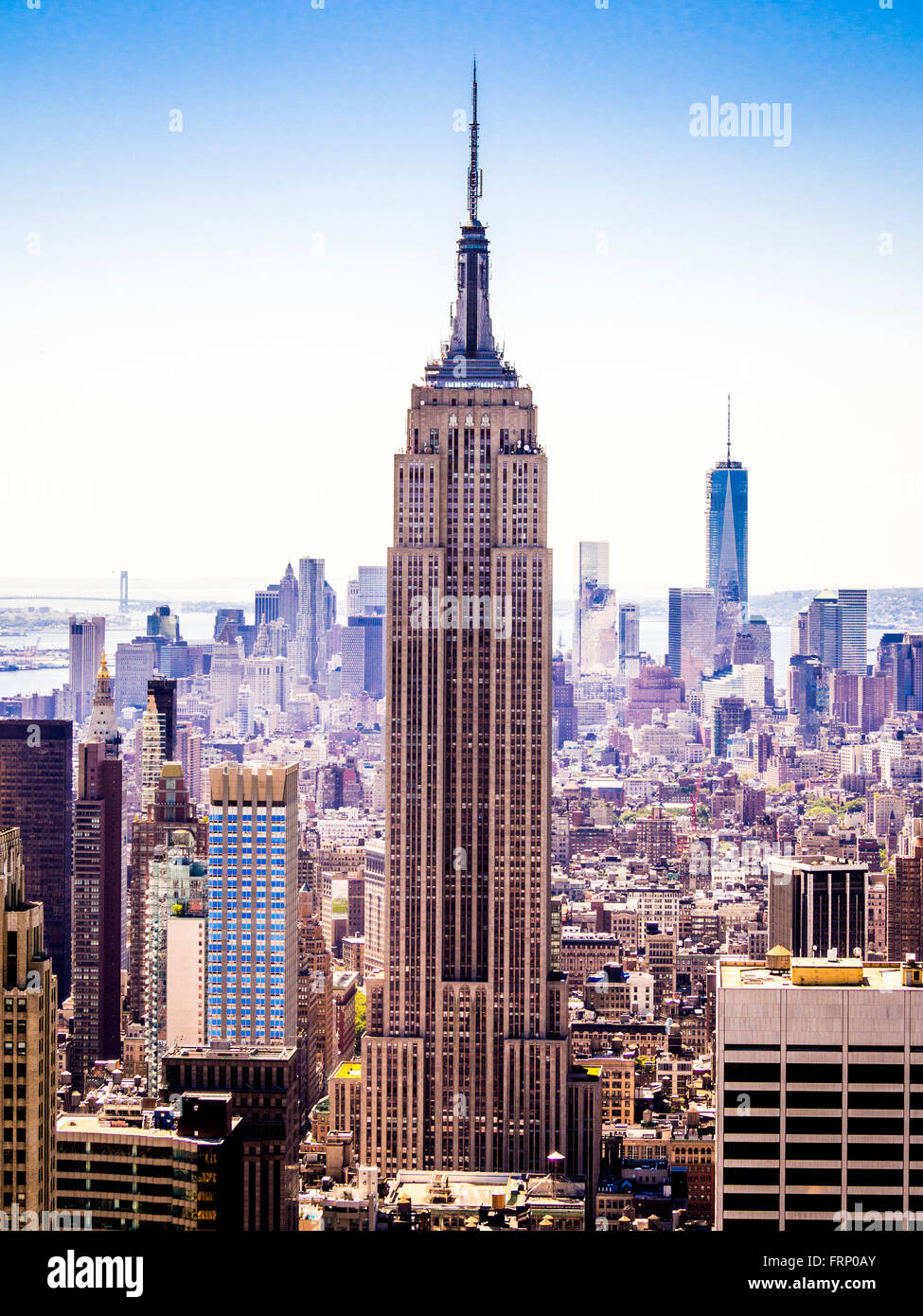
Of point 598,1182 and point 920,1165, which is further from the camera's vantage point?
point 598,1182

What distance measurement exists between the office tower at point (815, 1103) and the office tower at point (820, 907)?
23.8 ft

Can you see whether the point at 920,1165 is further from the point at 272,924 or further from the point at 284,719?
the point at 284,719

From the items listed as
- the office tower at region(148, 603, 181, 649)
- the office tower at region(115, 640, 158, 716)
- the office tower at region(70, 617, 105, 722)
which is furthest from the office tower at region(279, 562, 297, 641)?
the office tower at region(70, 617, 105, 722)

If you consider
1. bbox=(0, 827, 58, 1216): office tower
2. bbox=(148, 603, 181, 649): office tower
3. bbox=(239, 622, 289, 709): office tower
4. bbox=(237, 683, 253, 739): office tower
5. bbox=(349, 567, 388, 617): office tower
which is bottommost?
bbox=(0, 827, 58, 1216): office tower

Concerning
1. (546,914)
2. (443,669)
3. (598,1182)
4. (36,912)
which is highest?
(443,669)

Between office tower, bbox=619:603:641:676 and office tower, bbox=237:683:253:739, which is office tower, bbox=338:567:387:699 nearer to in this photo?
office tower, bbox=237:683:253:739

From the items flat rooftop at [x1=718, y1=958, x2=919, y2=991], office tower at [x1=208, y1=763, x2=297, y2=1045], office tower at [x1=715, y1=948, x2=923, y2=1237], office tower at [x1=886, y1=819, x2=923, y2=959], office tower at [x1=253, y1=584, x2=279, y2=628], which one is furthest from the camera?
office tower at [x1=886, y1=819, x2=923, y2=959]

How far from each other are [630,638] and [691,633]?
1.55m

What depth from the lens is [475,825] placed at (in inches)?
631

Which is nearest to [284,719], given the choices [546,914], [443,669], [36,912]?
[443,669]

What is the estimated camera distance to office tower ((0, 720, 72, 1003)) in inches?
680

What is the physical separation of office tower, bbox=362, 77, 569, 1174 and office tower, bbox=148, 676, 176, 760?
2.90 metres
